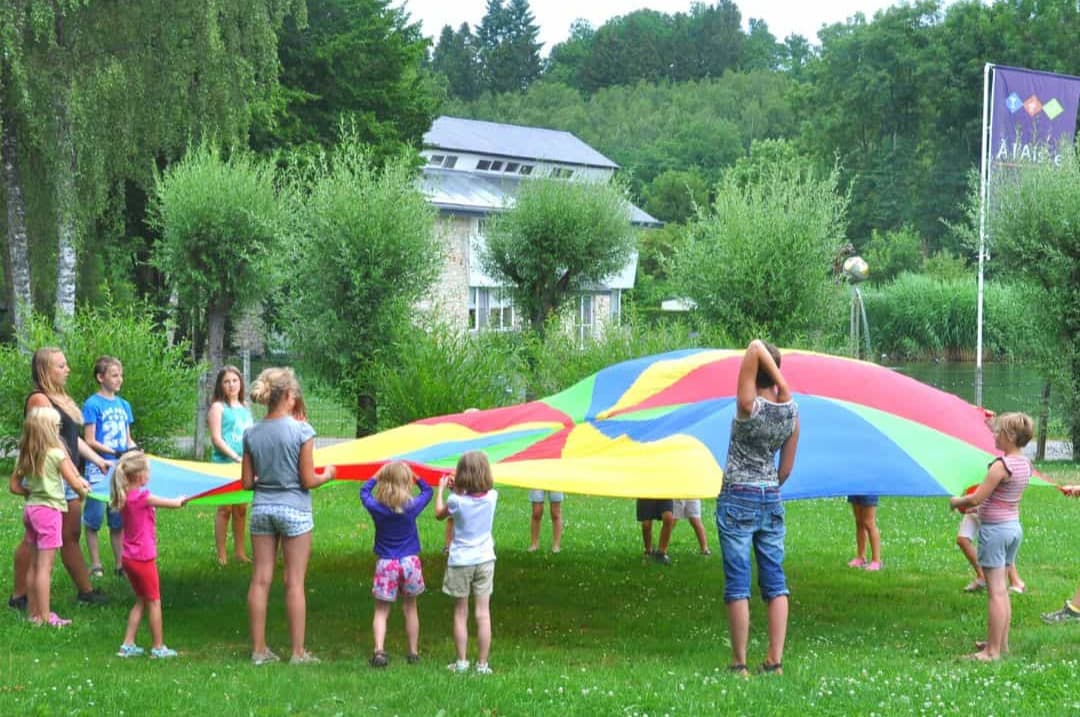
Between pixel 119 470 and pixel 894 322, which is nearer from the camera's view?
pixel 119 470

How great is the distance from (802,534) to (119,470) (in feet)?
24.5

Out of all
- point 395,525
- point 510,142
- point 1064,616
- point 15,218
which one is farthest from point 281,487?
point 510,142

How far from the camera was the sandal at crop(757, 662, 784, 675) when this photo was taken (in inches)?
279

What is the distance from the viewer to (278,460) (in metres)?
7.35

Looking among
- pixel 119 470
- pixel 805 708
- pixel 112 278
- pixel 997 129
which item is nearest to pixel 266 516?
pixel 119 470

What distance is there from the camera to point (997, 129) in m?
24.4

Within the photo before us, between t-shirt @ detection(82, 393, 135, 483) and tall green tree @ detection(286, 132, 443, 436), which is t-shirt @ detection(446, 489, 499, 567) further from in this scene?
tall green tree @ detection(286, 132, 443, 436)

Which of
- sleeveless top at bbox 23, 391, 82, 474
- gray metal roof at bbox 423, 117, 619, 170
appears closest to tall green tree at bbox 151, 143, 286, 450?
sleeveless top at bbox 23, 391, 82, 474

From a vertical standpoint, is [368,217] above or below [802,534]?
above

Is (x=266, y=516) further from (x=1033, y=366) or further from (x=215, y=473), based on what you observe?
(x=1033, y=366)

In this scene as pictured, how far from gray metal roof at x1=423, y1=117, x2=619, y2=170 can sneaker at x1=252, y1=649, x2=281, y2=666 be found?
46874 millimetres

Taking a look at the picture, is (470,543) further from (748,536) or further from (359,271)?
(359,271)

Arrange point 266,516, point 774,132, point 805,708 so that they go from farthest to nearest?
point 774,132 < point 266,516 < point 805,708

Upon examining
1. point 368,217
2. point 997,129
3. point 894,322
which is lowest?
point 894,322
